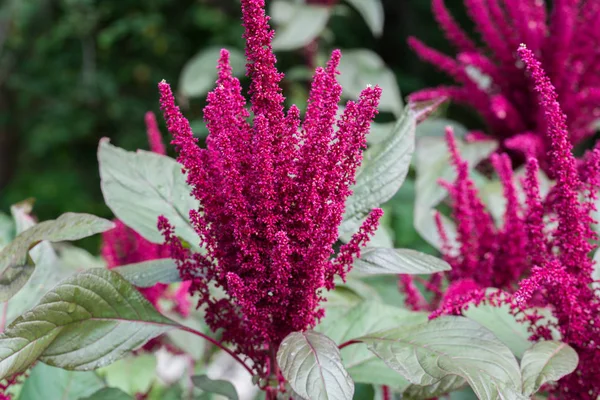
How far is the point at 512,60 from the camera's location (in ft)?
3.48

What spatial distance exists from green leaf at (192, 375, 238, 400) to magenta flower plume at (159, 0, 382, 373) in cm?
12

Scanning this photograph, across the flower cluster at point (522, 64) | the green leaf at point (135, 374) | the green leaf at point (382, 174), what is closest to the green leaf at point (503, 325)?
the green leaf at point (382, 174)

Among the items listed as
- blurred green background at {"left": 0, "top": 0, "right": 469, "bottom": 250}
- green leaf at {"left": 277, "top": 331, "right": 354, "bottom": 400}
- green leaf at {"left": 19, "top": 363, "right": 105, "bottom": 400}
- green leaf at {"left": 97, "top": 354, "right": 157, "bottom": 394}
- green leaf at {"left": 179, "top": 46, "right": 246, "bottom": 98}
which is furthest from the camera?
blurred green background at {"left": 0, "top": 0, "right": 469, "bottom": 250}

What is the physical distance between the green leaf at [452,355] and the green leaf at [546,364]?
0.01 meters

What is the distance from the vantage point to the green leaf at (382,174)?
2.00 ft

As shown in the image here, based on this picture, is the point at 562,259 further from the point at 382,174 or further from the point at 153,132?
the point at 153,132

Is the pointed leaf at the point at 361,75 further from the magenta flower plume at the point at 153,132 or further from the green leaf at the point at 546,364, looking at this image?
the green leaf at the point at 546,364

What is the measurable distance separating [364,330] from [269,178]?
273 millimetres

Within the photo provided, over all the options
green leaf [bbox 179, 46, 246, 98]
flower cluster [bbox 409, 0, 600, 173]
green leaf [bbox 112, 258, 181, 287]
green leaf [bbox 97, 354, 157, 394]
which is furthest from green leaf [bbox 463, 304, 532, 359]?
green leaf [bbox 179, 46, 246, 98]

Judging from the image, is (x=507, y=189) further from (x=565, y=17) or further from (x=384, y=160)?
(x=565, y=17)

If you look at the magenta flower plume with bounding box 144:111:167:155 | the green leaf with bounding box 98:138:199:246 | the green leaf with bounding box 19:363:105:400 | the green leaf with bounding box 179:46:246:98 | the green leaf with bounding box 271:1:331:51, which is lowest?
the green leaf with bounding box 19:363:105:400

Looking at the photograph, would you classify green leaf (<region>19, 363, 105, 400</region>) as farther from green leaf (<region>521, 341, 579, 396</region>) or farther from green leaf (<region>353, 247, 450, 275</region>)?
green leaf (<region>521, 341, 579, 396</region>)

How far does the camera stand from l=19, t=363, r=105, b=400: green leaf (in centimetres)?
69

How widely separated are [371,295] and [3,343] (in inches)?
22.0
